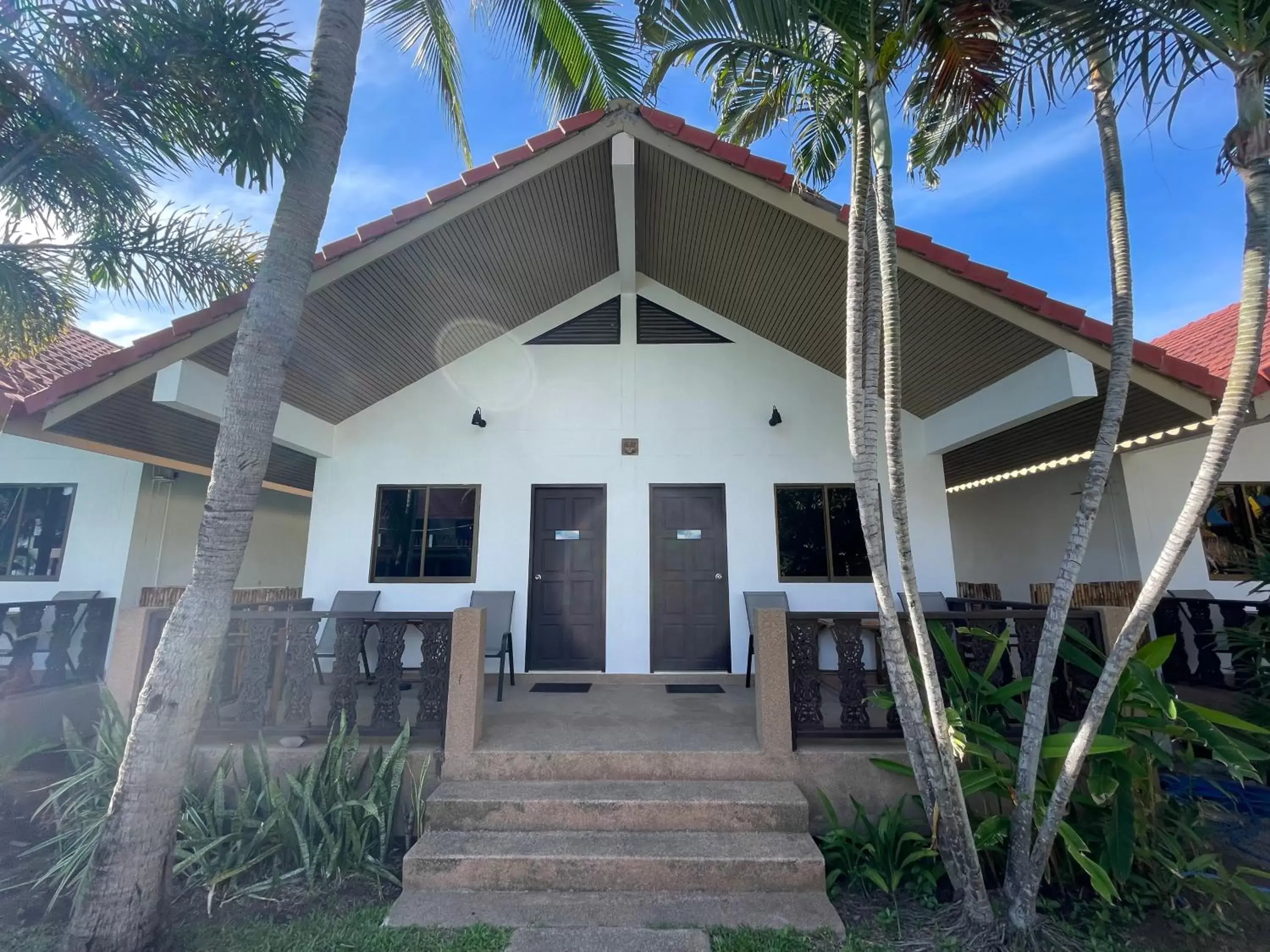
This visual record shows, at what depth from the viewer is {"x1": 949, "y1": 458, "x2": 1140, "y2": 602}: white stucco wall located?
6.81m

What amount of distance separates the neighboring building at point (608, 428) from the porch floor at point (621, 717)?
1.04 ft

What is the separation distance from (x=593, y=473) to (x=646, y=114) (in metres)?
3.50

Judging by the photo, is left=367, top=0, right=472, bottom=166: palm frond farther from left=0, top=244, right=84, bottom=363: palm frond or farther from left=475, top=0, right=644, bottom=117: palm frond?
left=0, top=244, right=84, bottom=363: palm frond

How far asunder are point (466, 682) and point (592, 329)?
4358 millimetres

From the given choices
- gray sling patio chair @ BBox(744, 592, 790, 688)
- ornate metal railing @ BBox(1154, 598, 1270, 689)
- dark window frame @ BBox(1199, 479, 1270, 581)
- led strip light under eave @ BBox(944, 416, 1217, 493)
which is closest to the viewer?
led strip light under eave @ BBox(944, 416, 1217, 493)

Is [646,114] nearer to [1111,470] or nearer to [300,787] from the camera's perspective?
[300,787]

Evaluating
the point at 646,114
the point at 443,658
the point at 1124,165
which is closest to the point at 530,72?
the point at 646,114

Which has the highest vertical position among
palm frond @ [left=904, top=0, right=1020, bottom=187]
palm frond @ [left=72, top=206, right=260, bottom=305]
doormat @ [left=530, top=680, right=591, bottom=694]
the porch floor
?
palm frond @ [left=904, top=0, right=1020, bottom=187]

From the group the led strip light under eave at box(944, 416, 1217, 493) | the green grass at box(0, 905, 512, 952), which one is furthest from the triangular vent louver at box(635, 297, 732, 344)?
the green grass at box(0, 905, 512, 952)

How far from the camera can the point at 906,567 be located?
290cm

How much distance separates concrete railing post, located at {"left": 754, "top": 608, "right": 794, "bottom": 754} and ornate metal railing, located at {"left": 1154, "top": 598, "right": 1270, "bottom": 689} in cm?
403

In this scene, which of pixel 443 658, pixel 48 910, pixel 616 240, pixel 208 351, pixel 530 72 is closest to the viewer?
pixel 48 910

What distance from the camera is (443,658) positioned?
13.2ft

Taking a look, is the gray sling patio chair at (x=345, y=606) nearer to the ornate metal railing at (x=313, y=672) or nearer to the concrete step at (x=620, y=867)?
the ornate metal railing at (x=313, y=672)
